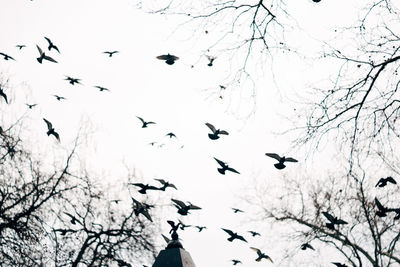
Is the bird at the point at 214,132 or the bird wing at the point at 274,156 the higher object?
the bird at the point at 214,132

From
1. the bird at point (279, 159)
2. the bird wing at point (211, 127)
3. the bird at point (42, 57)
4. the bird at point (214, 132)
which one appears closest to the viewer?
the bird at point (279, 159)

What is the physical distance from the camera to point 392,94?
4156mm

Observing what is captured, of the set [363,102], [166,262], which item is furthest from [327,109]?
[166,262]

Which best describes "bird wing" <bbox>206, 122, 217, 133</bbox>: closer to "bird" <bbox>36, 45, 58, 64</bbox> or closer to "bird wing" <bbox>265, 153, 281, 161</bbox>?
"bird wing" <bbox>265, 153, 281, 161</bbox>

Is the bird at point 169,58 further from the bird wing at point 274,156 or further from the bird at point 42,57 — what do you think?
the bird at point 42,57

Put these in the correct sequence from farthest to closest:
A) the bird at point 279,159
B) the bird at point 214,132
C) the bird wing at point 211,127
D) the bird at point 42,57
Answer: the bird at point 42,57 < the bird wing at point 211,127 < the bird at point 214,132 < the bird at point 279,159

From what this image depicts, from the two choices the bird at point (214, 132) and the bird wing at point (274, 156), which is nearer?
the bird wing at point (274, 156)

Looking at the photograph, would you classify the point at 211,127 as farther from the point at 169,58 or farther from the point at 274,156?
the point at 169,58

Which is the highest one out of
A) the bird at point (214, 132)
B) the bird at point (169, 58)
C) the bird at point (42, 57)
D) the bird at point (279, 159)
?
the bird at point (42, 57)

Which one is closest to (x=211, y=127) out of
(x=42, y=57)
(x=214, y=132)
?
(x=214, y=132)

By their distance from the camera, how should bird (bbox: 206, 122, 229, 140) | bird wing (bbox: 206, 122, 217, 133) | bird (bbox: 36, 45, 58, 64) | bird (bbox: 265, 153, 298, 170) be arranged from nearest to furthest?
bird (bbox: 265, 153, 298, 170) < bird (bbox: 206, 122, 229, 140) < bird wing (bbox: 206, 122, 217, 133) < bird (bbox: 36, 45, 58, 64)

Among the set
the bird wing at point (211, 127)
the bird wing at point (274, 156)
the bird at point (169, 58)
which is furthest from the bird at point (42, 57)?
the bird wing at point (274, 156)

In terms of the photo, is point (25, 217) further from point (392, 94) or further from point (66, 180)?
point (392, 94)

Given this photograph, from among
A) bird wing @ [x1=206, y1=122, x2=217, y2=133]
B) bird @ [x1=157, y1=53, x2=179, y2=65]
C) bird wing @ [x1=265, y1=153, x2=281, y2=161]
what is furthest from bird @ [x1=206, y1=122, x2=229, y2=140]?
bird @ [x1=157, y1=53, x2=179, y2=65]
